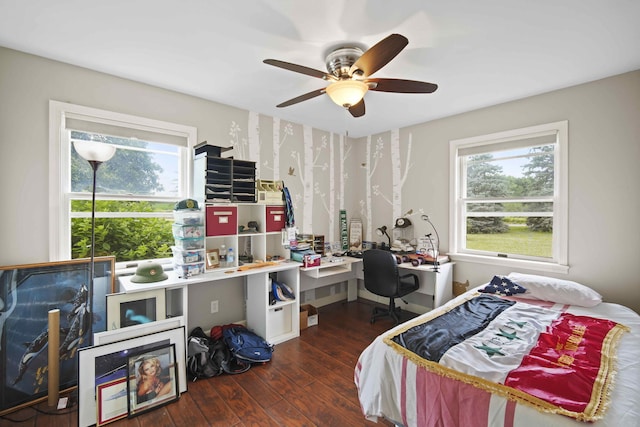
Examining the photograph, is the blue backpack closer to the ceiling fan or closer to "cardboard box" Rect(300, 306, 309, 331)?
"cardboard box" Rect(300, 306, 309, 331)

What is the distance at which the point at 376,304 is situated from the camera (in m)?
4.09

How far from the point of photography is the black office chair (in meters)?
3.14

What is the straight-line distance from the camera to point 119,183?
2.52 meters

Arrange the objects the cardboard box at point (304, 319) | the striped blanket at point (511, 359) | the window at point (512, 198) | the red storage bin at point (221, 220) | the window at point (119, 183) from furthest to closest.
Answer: the cardboard box at point (304, 319)
the window at point (512, 198)
the red storage bin at point (221, 220)
the window at point (119, 183)
the striped blanket at point (511, 359)

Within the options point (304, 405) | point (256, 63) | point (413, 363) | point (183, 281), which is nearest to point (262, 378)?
point (304, 405)

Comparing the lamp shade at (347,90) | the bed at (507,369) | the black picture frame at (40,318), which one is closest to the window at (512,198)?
the bed at (507,369)

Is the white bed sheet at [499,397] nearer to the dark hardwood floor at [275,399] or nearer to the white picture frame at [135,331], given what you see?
the dark hardwood floor at [275,399]

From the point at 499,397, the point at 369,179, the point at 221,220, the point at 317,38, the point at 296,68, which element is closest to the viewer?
the point at 499,397

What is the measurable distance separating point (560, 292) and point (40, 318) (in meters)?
4.09

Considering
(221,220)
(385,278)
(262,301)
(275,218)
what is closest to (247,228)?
(275,218)

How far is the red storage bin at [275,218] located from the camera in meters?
3.10

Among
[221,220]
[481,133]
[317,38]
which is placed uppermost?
[317,38]

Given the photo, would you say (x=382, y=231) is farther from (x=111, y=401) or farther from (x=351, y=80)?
(x=111, y=401)

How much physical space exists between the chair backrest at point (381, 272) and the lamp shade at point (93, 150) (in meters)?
2.63
